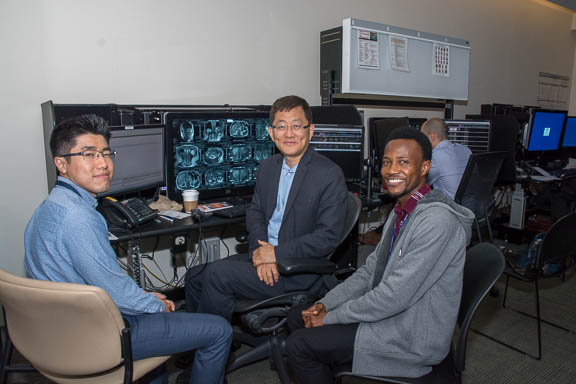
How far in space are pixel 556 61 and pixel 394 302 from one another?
598 cm

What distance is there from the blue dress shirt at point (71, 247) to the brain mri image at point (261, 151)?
1.38 m

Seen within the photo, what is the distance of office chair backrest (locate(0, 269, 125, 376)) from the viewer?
1037mm

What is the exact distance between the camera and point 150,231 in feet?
6.22

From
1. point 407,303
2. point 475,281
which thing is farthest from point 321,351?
point 475,281

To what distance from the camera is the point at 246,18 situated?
2.95m

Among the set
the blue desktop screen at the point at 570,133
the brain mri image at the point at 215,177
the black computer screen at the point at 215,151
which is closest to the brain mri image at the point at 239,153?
the black computer screen at the point at 215,151

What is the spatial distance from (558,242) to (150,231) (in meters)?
1.94

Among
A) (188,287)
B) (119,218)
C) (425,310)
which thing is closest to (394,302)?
(425,310)

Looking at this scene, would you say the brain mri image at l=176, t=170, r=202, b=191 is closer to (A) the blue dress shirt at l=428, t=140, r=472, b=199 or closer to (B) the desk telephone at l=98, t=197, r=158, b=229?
(B) the desk telephone at l=98, t=197, r=158, b=229

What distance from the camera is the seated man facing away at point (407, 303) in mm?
1226

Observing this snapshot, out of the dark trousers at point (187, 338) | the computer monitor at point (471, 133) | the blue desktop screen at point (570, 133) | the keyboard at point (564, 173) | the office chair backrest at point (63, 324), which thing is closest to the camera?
the office chair backrest at point (63, 324)

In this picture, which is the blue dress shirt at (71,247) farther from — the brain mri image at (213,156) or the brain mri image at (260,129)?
the brain mri image at (260,129)

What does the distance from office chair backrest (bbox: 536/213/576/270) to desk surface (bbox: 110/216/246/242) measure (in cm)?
147

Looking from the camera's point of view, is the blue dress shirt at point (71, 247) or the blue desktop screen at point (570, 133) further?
the blue desktop screen at point (570, 133)
